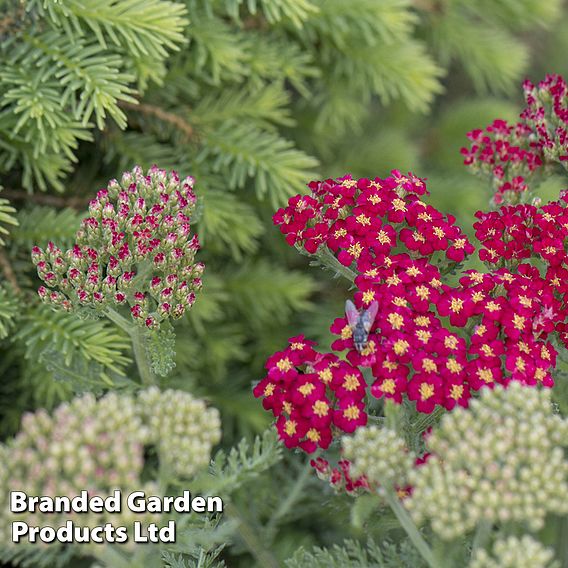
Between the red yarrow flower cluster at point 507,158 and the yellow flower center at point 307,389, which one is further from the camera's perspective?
the red yarrow flower cluster at point 507,158

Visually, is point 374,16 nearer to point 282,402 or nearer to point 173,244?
point 173,244

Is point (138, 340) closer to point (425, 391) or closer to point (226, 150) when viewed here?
point (425, 391)

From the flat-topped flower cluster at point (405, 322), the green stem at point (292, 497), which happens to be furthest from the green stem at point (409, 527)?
the green stem at point (292, 497)

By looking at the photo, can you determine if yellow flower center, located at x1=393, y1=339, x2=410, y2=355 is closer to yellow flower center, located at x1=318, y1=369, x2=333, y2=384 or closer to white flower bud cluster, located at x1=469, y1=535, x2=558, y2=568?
yellow flower center, located at x1=318, y1=369, x2=333, y2=384

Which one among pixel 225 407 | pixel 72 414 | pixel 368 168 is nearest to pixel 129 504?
pixel 72 414

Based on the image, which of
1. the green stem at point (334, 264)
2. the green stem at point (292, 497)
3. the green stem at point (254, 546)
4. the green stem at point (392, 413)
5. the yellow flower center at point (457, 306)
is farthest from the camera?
the green stem at point (292, 497)

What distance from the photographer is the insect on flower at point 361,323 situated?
0.94 metres

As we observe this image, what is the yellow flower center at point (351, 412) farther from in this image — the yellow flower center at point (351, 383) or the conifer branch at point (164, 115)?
the conifer branch at point (164, 115)

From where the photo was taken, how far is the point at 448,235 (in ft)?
3.48

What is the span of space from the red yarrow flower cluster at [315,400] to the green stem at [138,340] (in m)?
0.20

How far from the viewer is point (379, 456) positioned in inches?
32.8

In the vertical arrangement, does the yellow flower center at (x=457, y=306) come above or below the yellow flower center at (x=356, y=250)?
below

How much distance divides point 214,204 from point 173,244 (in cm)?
42

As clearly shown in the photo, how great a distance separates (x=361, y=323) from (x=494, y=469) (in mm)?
242
